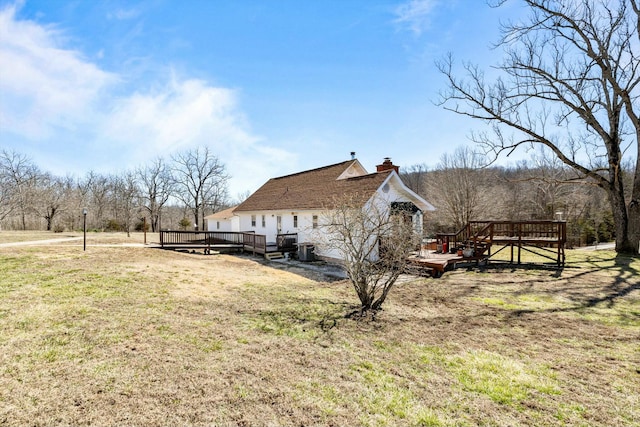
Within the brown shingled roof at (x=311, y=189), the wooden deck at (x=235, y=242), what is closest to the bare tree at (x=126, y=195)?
the wooden deck at (x=235, y=242)

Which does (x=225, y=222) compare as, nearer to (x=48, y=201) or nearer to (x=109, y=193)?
(x=48, y=201)

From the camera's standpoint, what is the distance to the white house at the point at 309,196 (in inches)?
614

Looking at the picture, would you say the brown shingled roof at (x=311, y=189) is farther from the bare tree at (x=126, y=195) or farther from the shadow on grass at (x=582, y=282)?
the bare tree at (x=126, y=195)

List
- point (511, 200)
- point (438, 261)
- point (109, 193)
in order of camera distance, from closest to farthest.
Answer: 1. point (438, 261)
2. point (511, 200)
3. point (109, 193)

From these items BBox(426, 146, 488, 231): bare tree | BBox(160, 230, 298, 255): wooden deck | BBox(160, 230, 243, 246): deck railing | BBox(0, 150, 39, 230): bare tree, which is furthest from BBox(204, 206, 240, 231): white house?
BBox(0, 150, 39, 230): bare tree

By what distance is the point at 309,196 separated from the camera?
60.2ft

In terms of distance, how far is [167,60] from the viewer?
35.7 ft

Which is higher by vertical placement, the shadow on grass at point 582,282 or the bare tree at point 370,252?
the bare tree at point 370,252

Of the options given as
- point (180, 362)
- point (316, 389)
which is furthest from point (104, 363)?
point (316, 389)

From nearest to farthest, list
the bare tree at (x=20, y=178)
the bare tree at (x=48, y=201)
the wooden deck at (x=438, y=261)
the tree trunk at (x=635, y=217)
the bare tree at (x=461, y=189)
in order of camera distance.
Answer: the wooden deck at (x=438, y=261) → the tree trunk at (x=635, y=217) → the bare tree at (x=461, y=189) → the bare tree at (x=20, y=178) → the bare tree at (x=48, y=201)

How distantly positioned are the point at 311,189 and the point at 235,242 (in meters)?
6.90

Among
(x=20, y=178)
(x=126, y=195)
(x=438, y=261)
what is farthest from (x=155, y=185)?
(x=438, y=261)

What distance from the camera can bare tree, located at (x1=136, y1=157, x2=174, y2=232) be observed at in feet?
136

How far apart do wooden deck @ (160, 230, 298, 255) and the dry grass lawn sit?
8.88m
